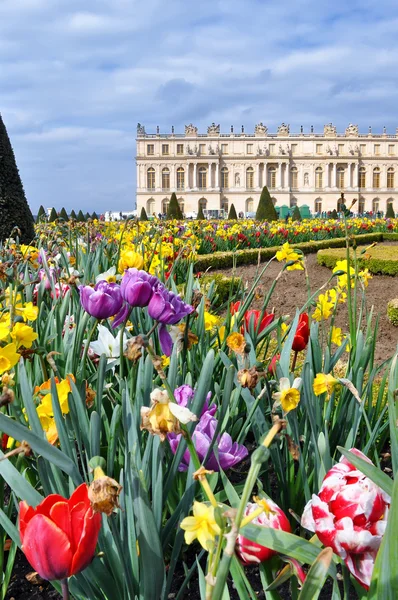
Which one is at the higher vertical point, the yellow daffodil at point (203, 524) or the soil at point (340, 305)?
the yellow daffodil at point (203, 524)

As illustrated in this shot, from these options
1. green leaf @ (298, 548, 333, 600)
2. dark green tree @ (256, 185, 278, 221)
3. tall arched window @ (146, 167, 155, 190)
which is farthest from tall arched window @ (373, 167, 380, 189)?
green leaf @ (298, 548, 333, 600)

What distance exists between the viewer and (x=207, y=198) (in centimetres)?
5050

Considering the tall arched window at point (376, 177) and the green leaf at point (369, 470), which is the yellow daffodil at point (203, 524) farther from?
the tall arched window at point (376, 177)

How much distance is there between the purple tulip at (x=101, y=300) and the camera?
108 cm

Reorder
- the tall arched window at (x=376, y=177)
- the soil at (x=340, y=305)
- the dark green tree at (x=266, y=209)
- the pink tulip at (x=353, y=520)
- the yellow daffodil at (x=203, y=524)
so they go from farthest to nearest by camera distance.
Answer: the tall arched window at (x=376, y=177), the dark green tree at (x=266, y=209), the soil at (x=340, y=305), the pink tulip at (x=353, y=520), the yellow daffodil at (x=203, y=524)

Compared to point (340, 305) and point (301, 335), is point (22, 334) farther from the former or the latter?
point (340, 305)

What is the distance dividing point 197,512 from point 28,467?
2.34ft

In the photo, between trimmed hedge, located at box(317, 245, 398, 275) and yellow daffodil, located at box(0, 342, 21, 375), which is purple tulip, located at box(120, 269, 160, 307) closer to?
yellow daffodil, located at box(0, 342, 21, 375)

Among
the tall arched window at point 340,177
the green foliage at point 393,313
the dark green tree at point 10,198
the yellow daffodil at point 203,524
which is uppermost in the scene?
the tall arched window at point 340,177

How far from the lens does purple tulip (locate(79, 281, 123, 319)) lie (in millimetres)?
1075

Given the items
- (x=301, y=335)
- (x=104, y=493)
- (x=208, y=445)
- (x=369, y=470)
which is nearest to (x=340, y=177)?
(x=301, y=335)

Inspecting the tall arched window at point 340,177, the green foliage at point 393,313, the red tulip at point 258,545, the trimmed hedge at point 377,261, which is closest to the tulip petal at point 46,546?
the red tulip at point 258,545

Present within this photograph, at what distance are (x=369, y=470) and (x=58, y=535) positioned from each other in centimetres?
32

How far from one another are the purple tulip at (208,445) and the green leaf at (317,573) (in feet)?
1.15
